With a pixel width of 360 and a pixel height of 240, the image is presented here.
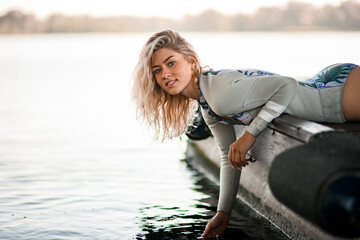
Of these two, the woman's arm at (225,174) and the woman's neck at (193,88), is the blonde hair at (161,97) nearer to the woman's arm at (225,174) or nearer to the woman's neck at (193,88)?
the woman's neck at (193,88)

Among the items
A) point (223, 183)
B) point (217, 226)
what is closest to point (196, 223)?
point (217, 226)

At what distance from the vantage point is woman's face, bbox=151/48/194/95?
3.96m

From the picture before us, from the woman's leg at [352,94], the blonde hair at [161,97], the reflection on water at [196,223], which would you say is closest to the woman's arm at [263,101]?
the woman's leg at [352,94]

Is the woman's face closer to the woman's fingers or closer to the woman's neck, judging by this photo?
the woman's neck

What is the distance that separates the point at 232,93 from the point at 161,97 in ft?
1.96

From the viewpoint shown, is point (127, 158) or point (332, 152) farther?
point (127, 158)

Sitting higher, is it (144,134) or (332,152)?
(332,152)

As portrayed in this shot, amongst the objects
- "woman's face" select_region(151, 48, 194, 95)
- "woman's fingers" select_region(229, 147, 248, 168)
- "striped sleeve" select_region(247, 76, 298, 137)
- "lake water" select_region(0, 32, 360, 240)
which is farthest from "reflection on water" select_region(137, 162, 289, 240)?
"woman's face" select_region(151, 48, 194, 95)

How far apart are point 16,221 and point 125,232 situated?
94cm

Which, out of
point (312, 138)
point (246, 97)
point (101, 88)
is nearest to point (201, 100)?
point (246, 97)

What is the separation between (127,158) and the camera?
7746mm

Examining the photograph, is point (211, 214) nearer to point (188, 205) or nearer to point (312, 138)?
point (188, 205)

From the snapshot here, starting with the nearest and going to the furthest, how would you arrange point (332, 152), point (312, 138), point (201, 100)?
point (332, 152)
point (312, 138)
point (201, 100)

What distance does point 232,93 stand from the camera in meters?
3.80
